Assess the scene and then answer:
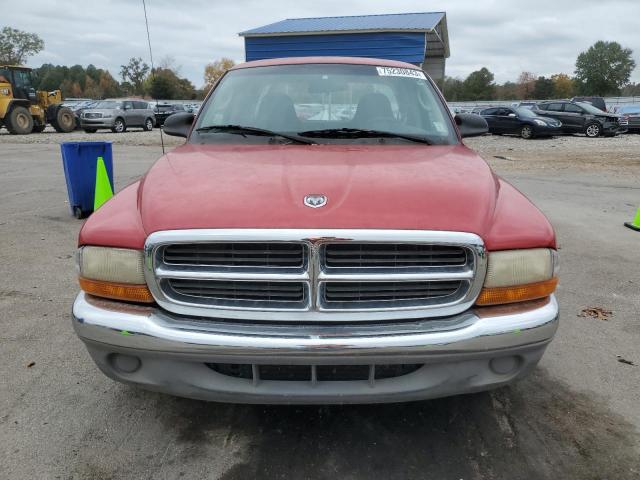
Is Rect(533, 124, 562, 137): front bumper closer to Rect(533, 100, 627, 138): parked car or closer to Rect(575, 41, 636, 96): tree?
Rect(533, 100, 627, 138): parked car

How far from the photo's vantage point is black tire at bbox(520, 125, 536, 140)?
21138 mm

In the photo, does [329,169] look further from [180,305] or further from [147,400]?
[147,400]

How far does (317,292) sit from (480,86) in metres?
82.7

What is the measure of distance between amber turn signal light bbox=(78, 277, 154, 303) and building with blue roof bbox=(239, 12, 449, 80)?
1171 cm

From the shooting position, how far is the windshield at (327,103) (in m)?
3.34

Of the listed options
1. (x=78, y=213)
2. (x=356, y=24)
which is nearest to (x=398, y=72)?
(x=78, y=213)

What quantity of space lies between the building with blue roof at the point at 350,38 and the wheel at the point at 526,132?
813cm

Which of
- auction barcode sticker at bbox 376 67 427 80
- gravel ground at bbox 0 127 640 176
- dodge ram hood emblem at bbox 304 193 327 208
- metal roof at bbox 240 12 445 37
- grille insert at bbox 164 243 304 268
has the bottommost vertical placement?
gravel ground at bbox 0 127 640 176

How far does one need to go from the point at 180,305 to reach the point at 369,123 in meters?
1.82

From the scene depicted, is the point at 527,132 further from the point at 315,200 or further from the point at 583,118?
the point at 315,200

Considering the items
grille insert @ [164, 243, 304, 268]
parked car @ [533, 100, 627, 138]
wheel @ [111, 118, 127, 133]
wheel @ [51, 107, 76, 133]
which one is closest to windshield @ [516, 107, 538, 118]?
parked car @ [533, 100, 627, 138]

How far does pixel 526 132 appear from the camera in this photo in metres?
21.3

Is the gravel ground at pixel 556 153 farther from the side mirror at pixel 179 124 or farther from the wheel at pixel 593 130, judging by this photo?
the side mirror at pixel 179 124

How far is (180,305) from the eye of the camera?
213cm
